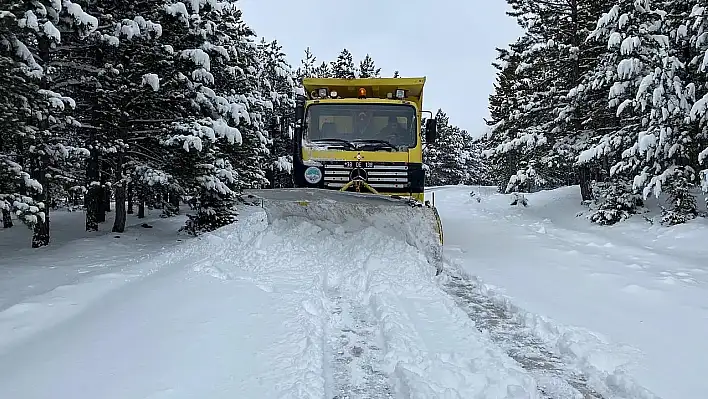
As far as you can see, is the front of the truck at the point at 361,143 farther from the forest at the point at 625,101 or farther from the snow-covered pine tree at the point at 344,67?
the snow-covered pine tree at the point at 344,67

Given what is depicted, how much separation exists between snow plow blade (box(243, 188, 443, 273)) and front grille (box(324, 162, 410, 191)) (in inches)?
23.3

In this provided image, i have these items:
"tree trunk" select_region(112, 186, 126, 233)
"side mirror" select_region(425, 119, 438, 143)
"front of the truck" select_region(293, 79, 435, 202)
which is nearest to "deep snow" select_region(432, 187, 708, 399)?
"front of the truck" select_region(293, 79, 435, 202)

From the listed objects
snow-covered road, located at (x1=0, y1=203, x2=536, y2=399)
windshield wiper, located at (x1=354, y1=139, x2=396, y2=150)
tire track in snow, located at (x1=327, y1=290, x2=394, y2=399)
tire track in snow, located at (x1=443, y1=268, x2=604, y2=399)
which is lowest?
tire track in snow, located at (x1=443, y1=268, x2=604, y2=399)

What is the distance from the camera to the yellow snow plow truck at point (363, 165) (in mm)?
7859

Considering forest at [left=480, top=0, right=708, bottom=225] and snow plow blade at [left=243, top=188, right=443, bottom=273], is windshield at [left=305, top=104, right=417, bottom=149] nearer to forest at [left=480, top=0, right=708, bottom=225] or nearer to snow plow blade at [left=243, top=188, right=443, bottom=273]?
snow plow blade at [left=243, top=188, right=443, bottom=273]

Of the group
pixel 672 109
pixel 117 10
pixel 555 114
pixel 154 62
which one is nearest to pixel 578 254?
pixel 672 109

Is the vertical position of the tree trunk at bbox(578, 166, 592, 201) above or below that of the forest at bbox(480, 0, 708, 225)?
below

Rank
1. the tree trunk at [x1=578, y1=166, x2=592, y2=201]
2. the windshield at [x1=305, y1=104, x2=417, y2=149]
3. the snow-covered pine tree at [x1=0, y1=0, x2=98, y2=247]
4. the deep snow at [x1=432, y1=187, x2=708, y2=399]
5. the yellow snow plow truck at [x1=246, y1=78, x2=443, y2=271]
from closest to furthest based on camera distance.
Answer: the deep snow at [x1=432, y1=187, x2=708, y2=399] → the snow-covered pine tree at [x1=0, y1=0, x2=98, y2=247] → the yellow snow plow truck at [x1=246, y1=78, x2=443, y2=271] → the windshield at [x1=305, y1=104, x2=417, y2=149] → the tree trunk at [x1=578, y1=166, x2=592, y2=201]

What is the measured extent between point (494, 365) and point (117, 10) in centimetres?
1140

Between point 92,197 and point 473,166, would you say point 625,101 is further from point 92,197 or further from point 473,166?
point 473,166

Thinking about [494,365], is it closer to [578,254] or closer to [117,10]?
[578,254]

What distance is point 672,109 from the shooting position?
10859 millimetres

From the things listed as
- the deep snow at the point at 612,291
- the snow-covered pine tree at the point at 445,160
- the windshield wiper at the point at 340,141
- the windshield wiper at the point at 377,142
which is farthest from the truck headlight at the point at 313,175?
the snow-covered pine tree at the point at 445,160

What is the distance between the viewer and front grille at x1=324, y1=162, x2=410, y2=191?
28.4 feet
